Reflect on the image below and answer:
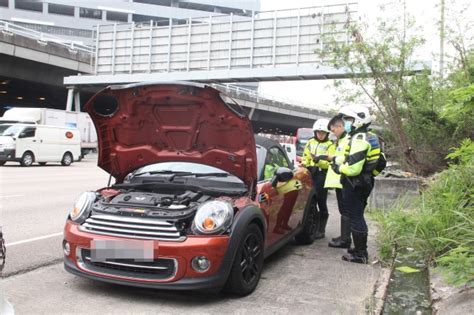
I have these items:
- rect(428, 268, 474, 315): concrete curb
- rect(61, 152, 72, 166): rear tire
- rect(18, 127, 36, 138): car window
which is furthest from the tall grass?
rect(61, 152, 72, 166): rear tire

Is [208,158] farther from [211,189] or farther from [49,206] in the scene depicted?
[49,206]

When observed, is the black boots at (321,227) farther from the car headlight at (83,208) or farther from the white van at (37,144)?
the white van at (37,144)

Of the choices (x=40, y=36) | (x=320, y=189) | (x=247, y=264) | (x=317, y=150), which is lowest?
(x=247, y=264)

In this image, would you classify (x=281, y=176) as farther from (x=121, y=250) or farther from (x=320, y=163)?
(x=320, y=163)

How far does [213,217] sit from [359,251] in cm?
249

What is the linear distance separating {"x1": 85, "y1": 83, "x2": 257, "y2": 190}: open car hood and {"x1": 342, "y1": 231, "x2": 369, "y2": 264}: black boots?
1773 millimetres

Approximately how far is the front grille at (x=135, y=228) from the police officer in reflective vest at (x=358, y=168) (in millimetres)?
2466

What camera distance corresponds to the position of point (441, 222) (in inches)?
230

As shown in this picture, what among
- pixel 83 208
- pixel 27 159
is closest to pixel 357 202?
pixel 83 208

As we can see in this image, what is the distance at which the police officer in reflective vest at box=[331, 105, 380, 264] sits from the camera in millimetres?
5773

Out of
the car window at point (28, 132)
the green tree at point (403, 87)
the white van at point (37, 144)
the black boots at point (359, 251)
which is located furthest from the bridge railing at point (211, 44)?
the black boots at point (359, 251)

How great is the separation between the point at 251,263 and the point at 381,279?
1.55 m

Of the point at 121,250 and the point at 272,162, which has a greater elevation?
the point at 272,162

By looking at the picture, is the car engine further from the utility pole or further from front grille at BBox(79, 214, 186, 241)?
the utility pole
